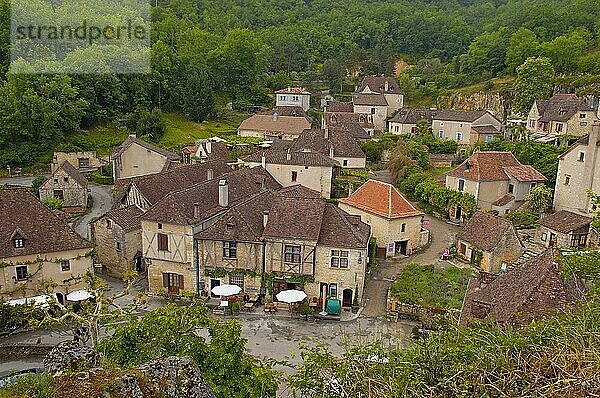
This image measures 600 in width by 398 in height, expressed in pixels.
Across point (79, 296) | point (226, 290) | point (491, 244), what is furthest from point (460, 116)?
point (79, 296)

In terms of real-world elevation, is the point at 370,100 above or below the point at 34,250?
above

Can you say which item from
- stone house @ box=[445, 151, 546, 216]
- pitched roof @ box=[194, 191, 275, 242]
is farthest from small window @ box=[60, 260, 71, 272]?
stone house @ box=[445, 151, 546, 216]

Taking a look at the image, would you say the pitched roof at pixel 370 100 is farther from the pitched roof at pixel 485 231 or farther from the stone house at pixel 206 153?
the pitched roof at pixel 485 231

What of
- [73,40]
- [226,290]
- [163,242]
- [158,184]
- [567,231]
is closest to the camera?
[226,290]

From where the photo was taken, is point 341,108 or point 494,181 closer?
point 494,181

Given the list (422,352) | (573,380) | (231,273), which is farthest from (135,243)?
(573,380)

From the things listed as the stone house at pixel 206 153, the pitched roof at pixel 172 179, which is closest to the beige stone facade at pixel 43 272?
the pitched roof at pixel 172 179

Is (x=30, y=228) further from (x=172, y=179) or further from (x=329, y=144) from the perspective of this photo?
(x=329, y=144)

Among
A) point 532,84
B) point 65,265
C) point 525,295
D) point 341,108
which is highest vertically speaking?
point 532,84

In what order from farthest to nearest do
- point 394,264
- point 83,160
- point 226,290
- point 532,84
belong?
point 532,84
point 83,160
point 394,264
point 226,290
